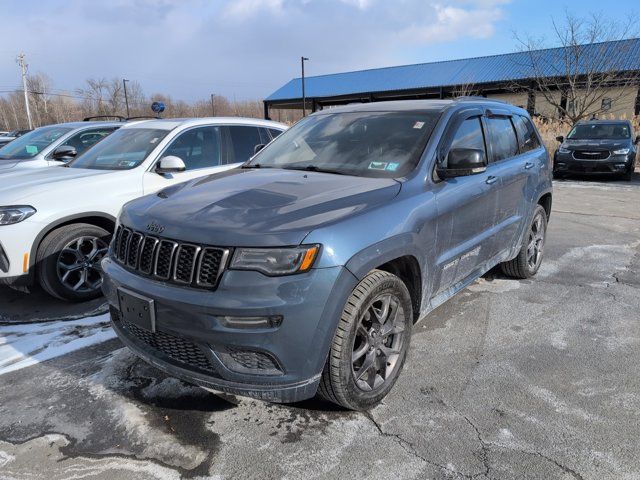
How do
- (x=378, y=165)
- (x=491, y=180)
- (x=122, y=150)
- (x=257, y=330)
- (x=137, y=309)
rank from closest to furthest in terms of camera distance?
(x=257, y=330) < (x=137, y=309) < (x=378, y=165) < (x=491, y=180) < (x=122, y=150)

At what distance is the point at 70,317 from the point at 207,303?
8.70ft

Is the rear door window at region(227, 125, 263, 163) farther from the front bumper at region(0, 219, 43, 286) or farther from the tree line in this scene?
the tree line

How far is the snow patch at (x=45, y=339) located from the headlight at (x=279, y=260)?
7.01 feet

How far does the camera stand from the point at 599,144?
13844mm

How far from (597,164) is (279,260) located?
1411 cm

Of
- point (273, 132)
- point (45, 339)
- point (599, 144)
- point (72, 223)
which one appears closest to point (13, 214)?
point (72, 223)

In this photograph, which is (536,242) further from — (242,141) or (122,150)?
(122,150)

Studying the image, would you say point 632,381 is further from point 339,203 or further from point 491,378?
point 339,203

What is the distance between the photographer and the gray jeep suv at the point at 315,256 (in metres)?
2.32

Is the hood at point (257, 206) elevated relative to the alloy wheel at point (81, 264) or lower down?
elevated

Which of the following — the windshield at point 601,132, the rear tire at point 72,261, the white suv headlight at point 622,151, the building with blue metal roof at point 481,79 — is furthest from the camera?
the building with blue metal roof at point 481,79

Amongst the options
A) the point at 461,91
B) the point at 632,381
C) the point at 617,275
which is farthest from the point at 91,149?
the point at 461,91

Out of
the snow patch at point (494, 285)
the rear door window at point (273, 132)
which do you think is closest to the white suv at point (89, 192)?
the rear door window at point (273, 132)

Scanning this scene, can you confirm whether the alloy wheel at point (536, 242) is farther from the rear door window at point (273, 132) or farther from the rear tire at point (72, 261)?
the rear tire at point (72, 261)
